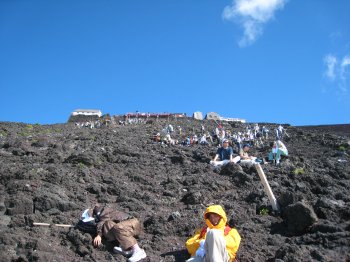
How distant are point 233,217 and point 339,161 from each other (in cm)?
1027

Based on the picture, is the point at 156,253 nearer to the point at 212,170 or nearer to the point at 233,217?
the point at 233,217

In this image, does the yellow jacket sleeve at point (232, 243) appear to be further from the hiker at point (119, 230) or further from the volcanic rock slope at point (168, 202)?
the hiker at point (119, 230)

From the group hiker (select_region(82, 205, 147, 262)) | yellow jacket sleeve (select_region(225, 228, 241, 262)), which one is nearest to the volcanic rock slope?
hiker (select_region(82, 205, 147, 262))

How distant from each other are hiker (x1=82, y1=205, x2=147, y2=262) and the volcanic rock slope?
21 centimetres

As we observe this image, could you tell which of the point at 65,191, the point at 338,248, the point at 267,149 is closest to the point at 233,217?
the point at 338,248

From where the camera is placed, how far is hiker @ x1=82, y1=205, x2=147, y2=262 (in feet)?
25.7

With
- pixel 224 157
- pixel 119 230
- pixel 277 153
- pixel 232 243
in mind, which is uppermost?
pixel 277 153

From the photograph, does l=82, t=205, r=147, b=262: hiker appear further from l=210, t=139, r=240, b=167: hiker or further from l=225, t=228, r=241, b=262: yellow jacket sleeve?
l=210, t=139, r=240, b=167: hiker

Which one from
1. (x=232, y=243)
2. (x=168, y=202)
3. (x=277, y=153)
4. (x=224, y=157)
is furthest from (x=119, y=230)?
(x=277, y=153)

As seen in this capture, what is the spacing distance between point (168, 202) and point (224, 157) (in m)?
4.95

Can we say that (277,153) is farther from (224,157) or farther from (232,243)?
(232,243)

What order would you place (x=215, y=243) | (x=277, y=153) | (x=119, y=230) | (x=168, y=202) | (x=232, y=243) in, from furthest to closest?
(x=277, y=153), (x=168, y=202), (x=119, y=230), (x=232, y=243), (x=215, y=243)

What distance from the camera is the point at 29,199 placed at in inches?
392

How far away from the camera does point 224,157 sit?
627 inches
